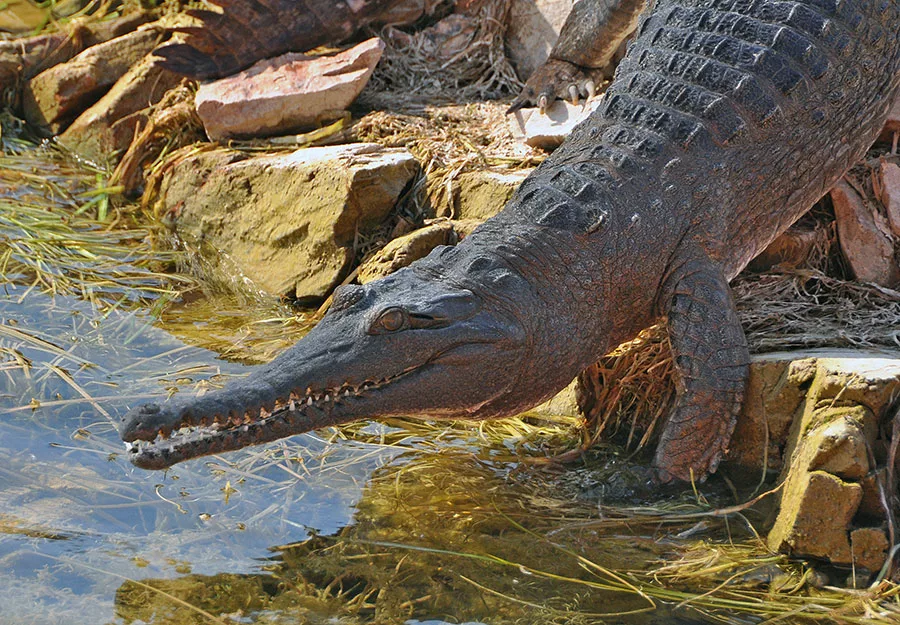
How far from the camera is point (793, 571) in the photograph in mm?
3018

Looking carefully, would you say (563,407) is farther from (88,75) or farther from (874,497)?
(88,75)

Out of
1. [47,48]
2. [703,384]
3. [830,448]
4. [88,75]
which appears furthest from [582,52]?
[47,48]

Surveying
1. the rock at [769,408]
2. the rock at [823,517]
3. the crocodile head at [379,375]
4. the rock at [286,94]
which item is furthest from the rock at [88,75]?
the rock at [823,517]

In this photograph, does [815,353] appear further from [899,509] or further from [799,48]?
[799,48]

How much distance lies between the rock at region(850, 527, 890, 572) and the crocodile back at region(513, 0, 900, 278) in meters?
1.16

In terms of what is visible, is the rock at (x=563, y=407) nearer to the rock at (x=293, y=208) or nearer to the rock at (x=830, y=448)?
the rock at (x=830, y=448)

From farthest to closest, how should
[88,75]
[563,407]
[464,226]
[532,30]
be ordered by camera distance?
[88,75] < [532,30] < [464,226] < [563,407]

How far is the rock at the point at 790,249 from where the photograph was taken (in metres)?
4.29

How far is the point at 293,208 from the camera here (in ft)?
17.1

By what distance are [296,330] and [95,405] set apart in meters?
1.07

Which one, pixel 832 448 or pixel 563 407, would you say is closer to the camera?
pixel 832 448

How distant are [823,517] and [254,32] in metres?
4.55

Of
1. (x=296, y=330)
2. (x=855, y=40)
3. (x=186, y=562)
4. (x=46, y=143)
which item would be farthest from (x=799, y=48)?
(x=46, y=143)

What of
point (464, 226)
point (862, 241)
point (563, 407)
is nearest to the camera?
point (563, 407)
